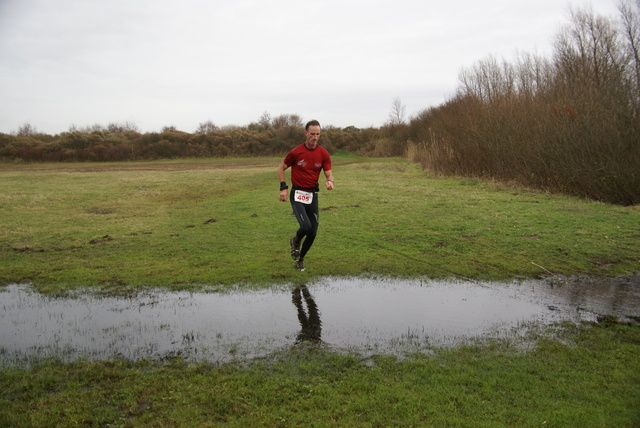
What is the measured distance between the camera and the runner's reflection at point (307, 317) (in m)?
5.68

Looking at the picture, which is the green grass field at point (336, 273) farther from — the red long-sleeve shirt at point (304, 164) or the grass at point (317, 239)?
the red long-sleeve shirt at point (304, 164)

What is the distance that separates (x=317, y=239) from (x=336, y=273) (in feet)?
8.95

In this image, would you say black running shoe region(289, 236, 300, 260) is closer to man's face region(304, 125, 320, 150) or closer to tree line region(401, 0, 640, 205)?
man's face region(304, 125, 320, 150)

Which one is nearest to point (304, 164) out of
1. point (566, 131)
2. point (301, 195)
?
point (301, 195)

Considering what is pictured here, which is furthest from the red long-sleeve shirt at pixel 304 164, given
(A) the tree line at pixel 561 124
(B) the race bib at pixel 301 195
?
(A) the tree line at pixel 561 124

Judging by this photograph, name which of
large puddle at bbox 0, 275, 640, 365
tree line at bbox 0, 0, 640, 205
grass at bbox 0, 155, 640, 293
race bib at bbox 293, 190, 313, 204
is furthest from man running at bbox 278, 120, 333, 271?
tree line at bbox 0, 0, 640, 205

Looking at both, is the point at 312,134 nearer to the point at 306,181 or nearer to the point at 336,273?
the point at 306,181

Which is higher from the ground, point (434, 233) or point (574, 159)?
point (574, 159)

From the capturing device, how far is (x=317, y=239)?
1127 cm

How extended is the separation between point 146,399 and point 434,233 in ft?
28.7

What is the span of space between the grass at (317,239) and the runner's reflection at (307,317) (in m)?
0.73

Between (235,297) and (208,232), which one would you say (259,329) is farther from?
(208,232)

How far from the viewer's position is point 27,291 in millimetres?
7680

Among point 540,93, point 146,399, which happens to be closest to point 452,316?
point 146,399
